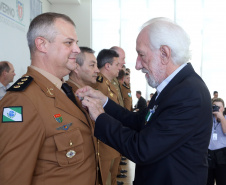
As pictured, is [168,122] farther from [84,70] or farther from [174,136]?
[84,70]

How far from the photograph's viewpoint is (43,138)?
1177 millimetres

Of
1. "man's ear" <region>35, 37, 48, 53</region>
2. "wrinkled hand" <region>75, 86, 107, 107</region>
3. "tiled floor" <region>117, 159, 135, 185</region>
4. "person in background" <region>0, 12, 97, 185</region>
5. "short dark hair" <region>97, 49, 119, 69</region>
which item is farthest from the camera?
Result: "tiled floor" <region>117, 159, 135, 185</region>

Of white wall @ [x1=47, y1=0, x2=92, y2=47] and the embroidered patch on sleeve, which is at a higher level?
white wall @ [x1=47, y1=0, x2=92, y2=47]

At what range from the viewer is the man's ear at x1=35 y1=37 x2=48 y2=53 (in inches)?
52.4

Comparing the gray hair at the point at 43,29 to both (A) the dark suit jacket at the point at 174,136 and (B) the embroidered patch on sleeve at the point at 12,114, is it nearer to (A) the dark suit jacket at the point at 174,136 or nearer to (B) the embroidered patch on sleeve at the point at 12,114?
(B) the embroidered patch on sleeve at the point at 12,114

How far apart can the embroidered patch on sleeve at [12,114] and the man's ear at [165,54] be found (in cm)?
81

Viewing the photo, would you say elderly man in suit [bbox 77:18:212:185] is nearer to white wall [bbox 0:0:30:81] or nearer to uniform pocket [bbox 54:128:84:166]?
uniform pocket [bbox 54:128:84:166]

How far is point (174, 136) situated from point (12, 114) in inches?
30.5

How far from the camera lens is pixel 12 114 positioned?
111cm

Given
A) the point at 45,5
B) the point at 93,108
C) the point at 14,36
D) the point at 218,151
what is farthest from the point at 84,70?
the point at 45,5

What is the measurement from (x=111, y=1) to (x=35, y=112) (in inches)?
383

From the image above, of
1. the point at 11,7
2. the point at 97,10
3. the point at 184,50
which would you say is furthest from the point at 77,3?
the point at 184,50

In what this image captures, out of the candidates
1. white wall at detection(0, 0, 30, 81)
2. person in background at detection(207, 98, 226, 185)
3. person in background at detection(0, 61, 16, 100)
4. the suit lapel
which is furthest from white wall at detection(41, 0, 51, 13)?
the suit lapel

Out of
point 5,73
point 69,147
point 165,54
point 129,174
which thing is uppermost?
point 165,54
